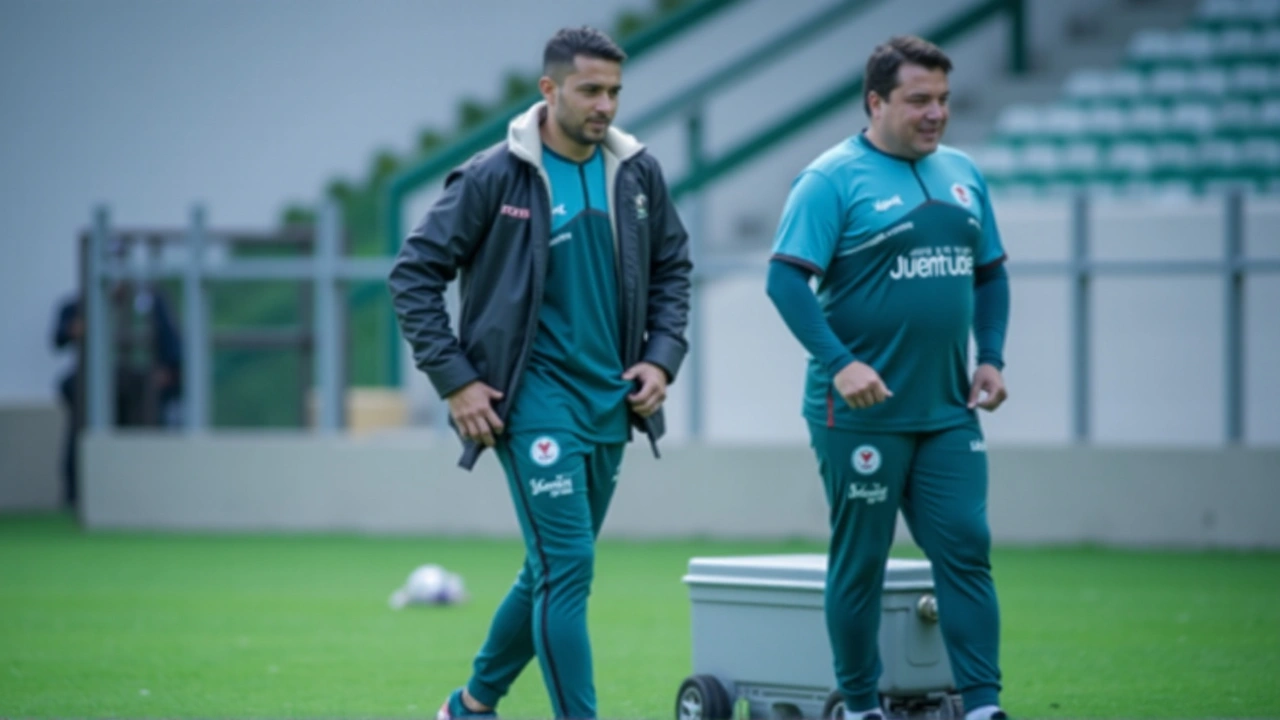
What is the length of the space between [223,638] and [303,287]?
7849mm

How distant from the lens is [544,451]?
5.45m

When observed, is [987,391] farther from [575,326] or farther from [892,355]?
[575,326]

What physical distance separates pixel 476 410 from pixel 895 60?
5.04ft

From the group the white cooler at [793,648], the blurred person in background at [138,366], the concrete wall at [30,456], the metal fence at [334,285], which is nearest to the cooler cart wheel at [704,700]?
the white cooler at [793,648]

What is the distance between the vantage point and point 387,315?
17578mm

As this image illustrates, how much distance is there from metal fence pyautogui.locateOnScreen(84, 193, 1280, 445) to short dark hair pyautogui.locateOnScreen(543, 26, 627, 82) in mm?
7981

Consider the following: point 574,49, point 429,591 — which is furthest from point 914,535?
point 429,591

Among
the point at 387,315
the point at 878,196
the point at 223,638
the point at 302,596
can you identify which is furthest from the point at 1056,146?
the point at 878,196

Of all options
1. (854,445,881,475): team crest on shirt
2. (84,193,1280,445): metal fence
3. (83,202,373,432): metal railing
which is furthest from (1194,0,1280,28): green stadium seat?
(854,445,881,475): team crest on shirt

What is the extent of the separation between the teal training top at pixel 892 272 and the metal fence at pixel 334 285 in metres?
7.42

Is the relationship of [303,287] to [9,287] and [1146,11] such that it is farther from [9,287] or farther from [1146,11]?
[1146,11]

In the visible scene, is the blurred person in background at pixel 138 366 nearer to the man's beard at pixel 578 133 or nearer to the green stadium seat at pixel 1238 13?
the green stadium seat at pixel 1238 13

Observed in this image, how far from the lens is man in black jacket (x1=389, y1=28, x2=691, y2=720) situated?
543 cm

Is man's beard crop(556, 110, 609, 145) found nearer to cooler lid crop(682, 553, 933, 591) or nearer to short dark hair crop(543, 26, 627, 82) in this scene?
short dark hair crop(543, 26, 627, 82)
